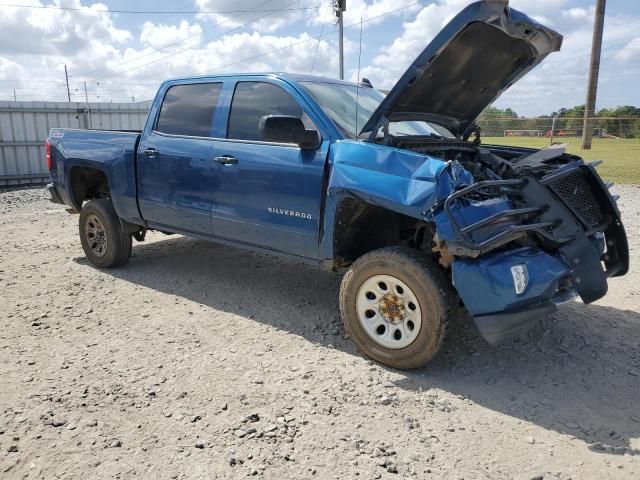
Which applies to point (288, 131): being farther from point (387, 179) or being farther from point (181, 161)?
point (181, 161)

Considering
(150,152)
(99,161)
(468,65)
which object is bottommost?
(99,161)

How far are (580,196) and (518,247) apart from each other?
0.75 meters

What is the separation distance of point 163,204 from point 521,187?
3.26m

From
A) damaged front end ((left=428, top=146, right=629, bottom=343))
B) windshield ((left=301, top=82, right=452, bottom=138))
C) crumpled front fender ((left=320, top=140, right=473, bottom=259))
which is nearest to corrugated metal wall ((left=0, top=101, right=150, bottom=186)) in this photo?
windshield ((left=301, top=82, right=452, bottom=138))

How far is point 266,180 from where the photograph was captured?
4.24 meters

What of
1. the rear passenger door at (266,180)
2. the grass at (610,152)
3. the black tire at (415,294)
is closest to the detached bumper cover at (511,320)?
the black tire at (415,294)

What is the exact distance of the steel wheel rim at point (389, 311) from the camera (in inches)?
138

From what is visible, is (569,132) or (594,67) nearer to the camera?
(594,67)

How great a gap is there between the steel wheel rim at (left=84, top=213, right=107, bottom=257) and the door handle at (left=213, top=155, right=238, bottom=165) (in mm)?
2073

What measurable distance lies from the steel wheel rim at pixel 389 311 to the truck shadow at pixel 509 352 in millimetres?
280

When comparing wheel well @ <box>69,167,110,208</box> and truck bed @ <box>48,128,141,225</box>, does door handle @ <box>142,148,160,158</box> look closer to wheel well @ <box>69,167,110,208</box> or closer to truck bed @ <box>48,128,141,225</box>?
truck bed @ <box>48,128,141,225</box>

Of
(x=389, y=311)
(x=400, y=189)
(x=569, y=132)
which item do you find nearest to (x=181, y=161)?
(x=400, y=189)

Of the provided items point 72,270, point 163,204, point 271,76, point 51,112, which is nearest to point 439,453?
point 271,76

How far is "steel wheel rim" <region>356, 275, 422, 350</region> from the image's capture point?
3.50 metres
